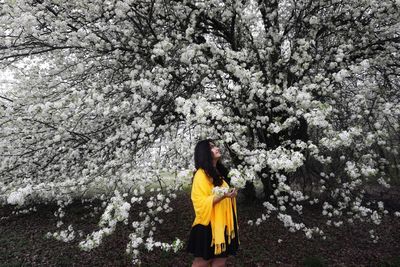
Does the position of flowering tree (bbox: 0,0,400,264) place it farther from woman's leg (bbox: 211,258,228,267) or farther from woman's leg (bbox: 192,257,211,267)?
woman's leg (bbox: 211,258,228,267)

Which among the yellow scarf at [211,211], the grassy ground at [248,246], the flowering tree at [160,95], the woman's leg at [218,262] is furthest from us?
the grassy ground at [248,246]

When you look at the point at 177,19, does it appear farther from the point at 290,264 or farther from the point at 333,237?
the point at 333,237

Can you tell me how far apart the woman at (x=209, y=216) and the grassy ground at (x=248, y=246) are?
3.19 m

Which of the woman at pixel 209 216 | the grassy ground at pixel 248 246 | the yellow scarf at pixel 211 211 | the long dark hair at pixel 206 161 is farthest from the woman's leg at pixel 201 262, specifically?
the grassy ground at pixel 248 246

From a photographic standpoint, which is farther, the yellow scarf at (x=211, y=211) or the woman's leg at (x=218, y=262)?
the woman's leg at (x=218, y=262)

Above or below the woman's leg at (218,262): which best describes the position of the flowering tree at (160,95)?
above

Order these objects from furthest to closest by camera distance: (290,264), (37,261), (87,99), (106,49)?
(37,261) < (290,264) < (106,49) < (87,99)

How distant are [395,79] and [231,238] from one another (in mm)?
6885

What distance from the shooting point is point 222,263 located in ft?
12.0

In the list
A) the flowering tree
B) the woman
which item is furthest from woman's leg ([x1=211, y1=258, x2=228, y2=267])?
the flowering tree

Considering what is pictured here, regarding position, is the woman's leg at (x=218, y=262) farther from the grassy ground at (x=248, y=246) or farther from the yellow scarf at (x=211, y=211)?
the grassy ground at (x=248, y=246)

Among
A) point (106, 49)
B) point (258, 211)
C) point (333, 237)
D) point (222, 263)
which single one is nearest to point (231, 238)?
point (222, 263)

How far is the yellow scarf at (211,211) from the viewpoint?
11.4 ft

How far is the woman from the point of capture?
3.50 m
